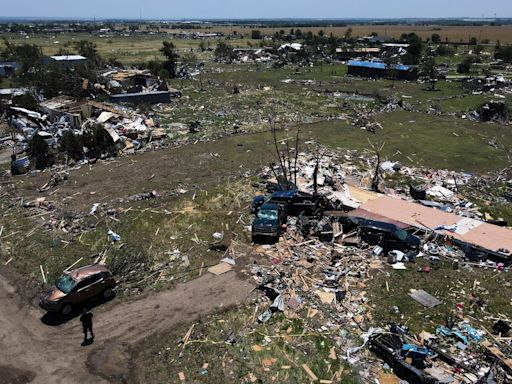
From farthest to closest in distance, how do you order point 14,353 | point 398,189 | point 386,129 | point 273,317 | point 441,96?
point 441,96 → point 386,129 → point 398,189 → point 273,317 → point 14,353

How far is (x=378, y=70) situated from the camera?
6606 cm

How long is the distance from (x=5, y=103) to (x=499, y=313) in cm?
4540

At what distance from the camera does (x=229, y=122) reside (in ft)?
132

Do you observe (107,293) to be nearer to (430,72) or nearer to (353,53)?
(430,72)

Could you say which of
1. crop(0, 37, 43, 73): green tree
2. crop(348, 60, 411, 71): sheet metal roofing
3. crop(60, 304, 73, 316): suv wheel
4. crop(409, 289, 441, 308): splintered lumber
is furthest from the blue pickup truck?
crop(348, 60, 411, 71): sheet metal roofing

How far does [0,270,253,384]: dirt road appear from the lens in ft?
42.8

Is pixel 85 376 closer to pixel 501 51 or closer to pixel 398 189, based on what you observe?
pixel 398 189

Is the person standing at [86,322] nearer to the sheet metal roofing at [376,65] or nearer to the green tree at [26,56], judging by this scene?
the green tree at [26,56]

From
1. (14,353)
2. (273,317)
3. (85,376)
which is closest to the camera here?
(85,376)

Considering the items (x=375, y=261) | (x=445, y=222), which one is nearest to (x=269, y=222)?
(x=375, y=261)

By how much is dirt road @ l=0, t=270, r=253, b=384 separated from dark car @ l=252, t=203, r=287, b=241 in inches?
109

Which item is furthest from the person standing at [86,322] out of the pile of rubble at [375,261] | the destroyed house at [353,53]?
the destroyed house at [353,53]

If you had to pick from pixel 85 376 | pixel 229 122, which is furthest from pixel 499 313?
pixel 229 122

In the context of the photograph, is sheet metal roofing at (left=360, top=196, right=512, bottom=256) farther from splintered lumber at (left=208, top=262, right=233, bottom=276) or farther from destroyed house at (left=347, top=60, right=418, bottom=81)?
destroyed house at (left=347, top=60, right=418, bottom=81)
